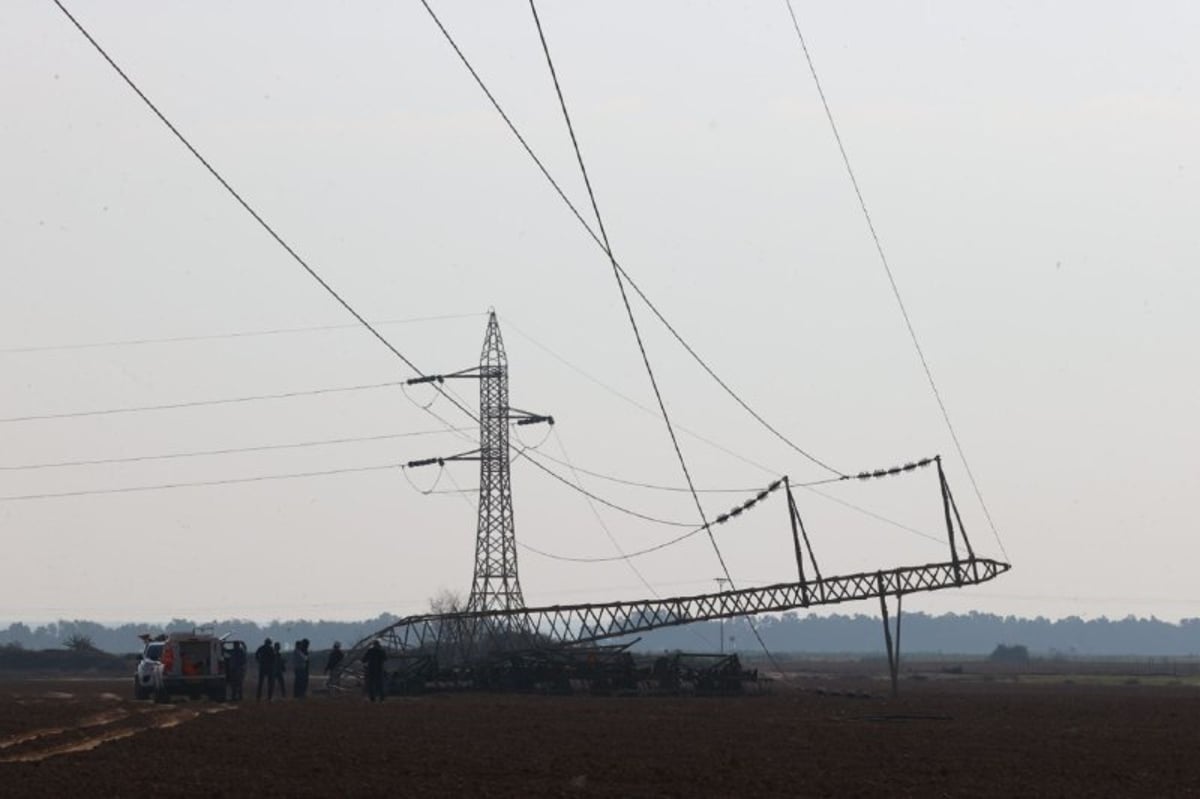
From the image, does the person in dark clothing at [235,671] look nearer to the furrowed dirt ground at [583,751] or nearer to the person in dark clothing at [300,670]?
the person in dark clothing at [300,670]

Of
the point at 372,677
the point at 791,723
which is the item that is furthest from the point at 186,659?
the point at 791,723

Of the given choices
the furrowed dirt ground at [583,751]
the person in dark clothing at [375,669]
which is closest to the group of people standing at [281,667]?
the person in dark clothing at [375,669]

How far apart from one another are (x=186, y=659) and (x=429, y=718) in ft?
52.6

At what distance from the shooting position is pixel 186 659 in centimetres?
6272

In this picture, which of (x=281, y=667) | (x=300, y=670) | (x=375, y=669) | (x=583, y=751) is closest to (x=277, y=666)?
(x=281, y=667)

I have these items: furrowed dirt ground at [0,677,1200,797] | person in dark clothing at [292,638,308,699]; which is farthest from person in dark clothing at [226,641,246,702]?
furrowed dirt ground at [0,677,1200,797]

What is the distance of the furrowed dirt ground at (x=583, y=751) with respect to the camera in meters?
28.5

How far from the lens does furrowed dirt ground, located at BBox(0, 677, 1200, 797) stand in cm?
2848

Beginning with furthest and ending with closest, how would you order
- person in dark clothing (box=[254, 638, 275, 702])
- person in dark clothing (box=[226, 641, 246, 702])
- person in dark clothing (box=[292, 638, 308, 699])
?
person in dark clothing (box=[292, 638, 308, 699])
person in dark clothing (box=[226, 641, 246, 702])
person in dark clothing (box=[254, 638, 275, 702])

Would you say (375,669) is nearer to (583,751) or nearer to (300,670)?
(300,670)

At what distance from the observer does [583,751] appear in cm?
3578

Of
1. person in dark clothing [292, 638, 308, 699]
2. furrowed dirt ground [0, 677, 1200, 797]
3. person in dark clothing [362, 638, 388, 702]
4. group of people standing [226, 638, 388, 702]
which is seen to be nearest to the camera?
furrowed dirt ground [0, 677, 1200, 797]

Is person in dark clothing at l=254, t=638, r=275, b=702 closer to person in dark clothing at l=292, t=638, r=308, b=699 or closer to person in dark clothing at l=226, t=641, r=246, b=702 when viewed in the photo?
person in dark clothing at l=226, t=641, r=246, b=702

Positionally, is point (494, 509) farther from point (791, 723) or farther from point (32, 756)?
point (32, 756)
